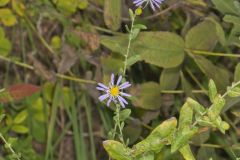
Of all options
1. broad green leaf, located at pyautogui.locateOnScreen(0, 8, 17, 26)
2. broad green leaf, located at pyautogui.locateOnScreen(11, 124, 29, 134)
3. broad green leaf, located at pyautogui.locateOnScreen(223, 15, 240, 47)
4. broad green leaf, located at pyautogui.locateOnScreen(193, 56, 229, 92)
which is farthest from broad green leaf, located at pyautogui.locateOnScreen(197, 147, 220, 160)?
broad green leaf, located at pyautogui.locateOnScreen(0, 8, 17, 26)

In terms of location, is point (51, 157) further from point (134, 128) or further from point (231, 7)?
point (231, 7)

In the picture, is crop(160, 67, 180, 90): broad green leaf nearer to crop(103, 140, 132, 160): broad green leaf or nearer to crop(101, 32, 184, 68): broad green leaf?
crop(101, 32, 184, 68): broad green leaf

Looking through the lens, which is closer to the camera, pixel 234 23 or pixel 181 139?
pixel 181 139

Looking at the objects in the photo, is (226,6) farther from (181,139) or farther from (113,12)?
(181,139)

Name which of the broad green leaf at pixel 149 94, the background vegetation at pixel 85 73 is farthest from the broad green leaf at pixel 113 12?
the broad green leaf at pixel 149 94

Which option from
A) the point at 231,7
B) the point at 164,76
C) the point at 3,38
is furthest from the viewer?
the point at 3,38

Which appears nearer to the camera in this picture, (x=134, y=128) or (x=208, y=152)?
(x=208, y=152)

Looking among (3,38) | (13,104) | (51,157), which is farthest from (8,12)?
(51,157)

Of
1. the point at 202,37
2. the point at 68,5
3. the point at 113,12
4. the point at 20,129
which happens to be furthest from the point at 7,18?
the point at 202,37

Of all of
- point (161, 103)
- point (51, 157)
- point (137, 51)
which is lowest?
point (51, 157)
